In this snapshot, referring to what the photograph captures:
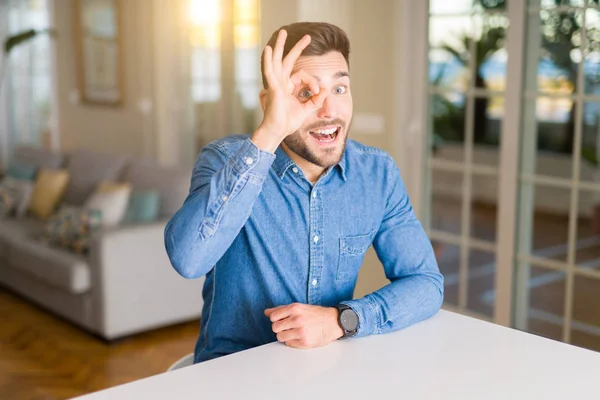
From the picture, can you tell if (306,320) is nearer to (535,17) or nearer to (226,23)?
(535,17)

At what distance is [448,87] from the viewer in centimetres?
402

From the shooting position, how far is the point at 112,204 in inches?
179

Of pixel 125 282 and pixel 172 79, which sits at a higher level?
pixel 172 79

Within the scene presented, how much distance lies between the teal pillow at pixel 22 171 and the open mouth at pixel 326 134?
4.83 m

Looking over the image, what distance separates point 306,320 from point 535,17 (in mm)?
2579

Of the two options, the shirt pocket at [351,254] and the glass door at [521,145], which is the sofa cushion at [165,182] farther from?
the shirt pocket at [351,254]

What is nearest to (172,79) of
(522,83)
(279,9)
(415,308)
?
(279,9)

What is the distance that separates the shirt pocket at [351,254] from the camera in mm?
1770

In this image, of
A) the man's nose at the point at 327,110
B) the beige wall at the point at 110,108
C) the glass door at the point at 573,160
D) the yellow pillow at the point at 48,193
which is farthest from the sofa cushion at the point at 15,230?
the man's nose at the point at 327,110

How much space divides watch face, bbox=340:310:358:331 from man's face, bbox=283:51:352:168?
350 millimetres

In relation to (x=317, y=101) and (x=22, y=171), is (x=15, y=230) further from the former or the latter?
(x=317, y=101)

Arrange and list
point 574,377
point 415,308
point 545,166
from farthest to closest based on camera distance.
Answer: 1. point 545,166
2. point 415,308
3. point 574,377

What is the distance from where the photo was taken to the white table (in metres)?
1.27

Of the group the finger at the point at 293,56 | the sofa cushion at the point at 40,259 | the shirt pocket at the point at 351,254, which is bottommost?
the sofa cushion at the point at 40,259
